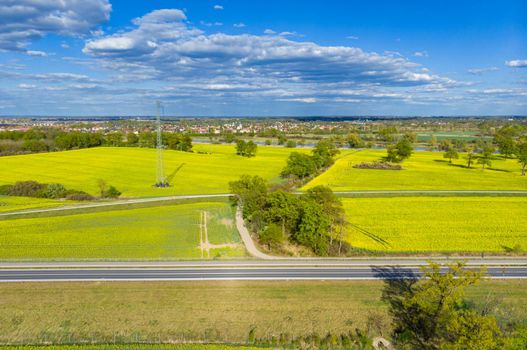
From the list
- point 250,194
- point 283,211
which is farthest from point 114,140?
point 283,211

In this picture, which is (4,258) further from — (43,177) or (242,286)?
(43,177)

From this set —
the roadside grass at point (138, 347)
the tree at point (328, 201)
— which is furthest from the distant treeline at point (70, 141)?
the roadside grass at point (138, 347)

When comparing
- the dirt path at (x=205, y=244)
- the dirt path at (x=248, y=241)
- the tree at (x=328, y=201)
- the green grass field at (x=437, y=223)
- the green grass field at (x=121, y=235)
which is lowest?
the green grass field at (x=121, y=235)

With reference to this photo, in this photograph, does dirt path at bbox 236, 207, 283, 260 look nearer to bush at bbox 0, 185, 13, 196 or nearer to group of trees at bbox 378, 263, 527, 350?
group of trees at bbox 378, 263, 527, 350

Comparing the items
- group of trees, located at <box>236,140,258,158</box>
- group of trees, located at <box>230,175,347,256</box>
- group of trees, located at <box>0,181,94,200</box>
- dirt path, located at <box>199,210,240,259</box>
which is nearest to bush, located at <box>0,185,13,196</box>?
group of trees, located at <box>0,181,94,200</box>

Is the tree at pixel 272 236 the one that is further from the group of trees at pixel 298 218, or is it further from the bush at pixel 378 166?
the bush at pixel 378 166
